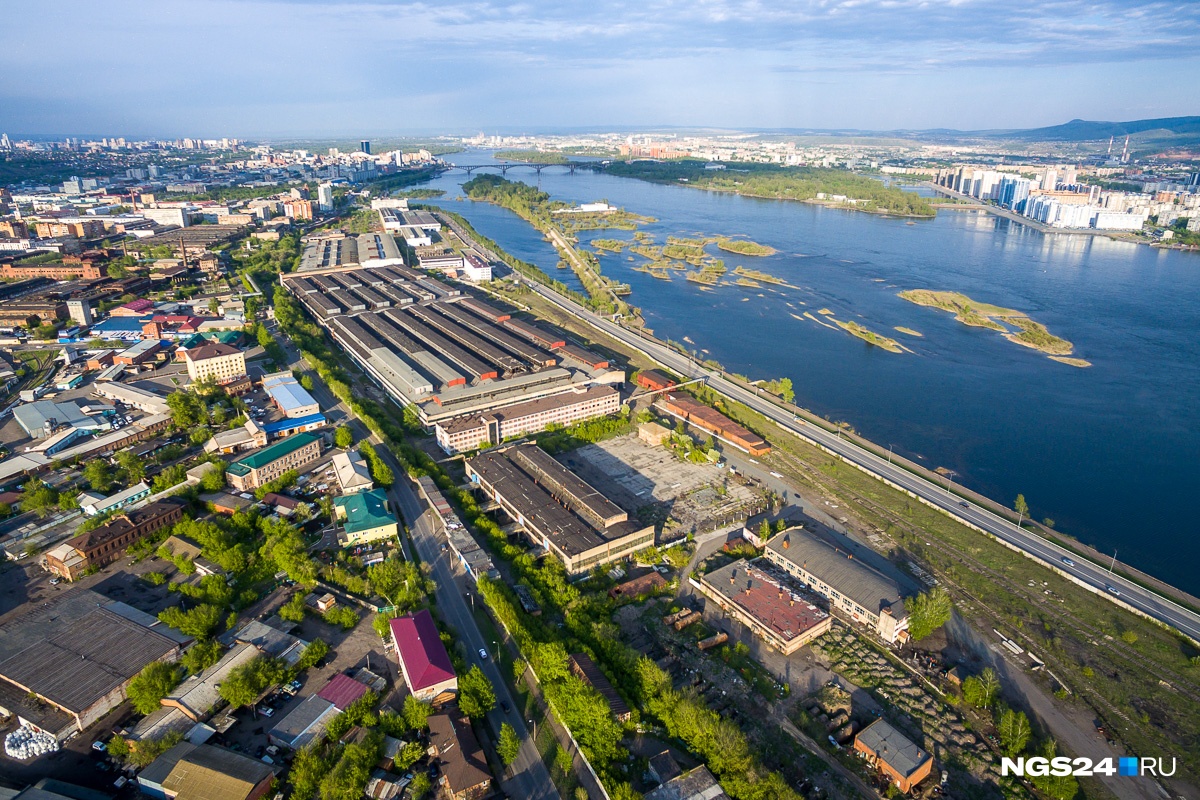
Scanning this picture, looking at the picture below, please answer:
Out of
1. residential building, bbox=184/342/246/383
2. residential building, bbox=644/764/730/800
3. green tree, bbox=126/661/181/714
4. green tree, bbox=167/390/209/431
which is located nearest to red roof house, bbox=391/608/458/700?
green tree, bbox=126/661/181/714

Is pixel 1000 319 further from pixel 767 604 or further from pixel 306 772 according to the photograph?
pixel 306 772

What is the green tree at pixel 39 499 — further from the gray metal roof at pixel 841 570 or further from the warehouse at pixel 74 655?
the gray metal roof at pixel 841 570

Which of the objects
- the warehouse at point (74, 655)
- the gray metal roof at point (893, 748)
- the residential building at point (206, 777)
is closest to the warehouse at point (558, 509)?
the gray metal roof at point (893, 748)

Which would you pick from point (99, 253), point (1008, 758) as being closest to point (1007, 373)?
point (1008, 758)

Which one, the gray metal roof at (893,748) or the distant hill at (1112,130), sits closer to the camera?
the gray metal roof at (893,748)

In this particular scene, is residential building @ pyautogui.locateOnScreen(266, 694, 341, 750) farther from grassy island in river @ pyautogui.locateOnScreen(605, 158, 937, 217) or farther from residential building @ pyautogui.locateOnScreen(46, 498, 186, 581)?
grassy island in river @ pyautogui.locateOnScreen(605, 158, 937, 217)

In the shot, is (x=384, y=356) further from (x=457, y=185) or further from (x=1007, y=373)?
(x=457, y=185)

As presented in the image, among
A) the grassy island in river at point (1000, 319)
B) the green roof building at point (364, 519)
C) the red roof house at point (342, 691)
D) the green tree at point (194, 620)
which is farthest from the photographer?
the grassy island in river at point (1000, 319)
